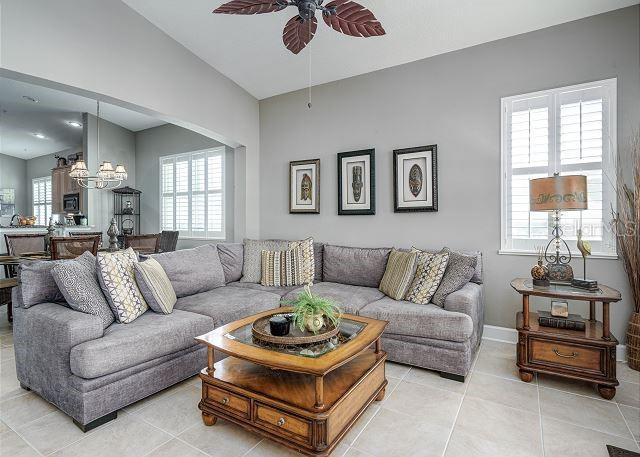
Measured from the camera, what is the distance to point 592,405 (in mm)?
2178

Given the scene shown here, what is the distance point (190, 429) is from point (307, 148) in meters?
3.54

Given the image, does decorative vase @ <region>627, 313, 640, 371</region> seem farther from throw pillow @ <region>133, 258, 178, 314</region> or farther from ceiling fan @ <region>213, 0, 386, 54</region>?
throw pillow @ <region>133, 258, 178, 314</region>

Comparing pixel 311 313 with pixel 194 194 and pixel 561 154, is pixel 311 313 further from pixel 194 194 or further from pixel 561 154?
pixel 194 194

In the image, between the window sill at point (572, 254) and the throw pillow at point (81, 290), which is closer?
the throw pillow at point (81, 290)

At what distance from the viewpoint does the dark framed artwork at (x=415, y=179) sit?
3.65 metres

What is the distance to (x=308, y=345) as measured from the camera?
185 cm

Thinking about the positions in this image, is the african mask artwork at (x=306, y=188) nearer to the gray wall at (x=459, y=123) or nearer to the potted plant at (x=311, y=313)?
the gray wall at (x=459, y=123)

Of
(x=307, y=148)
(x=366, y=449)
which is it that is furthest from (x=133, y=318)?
(x=307, y=148)

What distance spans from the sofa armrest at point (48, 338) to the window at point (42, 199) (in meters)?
7.93

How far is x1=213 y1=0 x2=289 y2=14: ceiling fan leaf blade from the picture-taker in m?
2.04

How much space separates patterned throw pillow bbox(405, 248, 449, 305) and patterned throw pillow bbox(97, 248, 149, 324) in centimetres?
225

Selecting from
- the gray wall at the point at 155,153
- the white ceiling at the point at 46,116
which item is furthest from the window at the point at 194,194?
the white ceiling at the point at 46,116

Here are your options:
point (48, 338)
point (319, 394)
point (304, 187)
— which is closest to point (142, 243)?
point (304, 187)

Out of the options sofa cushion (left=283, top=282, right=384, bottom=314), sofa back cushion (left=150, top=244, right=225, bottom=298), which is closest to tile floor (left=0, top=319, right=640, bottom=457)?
sofa cushion (left=283, top=282, right=384, bottom=314)
